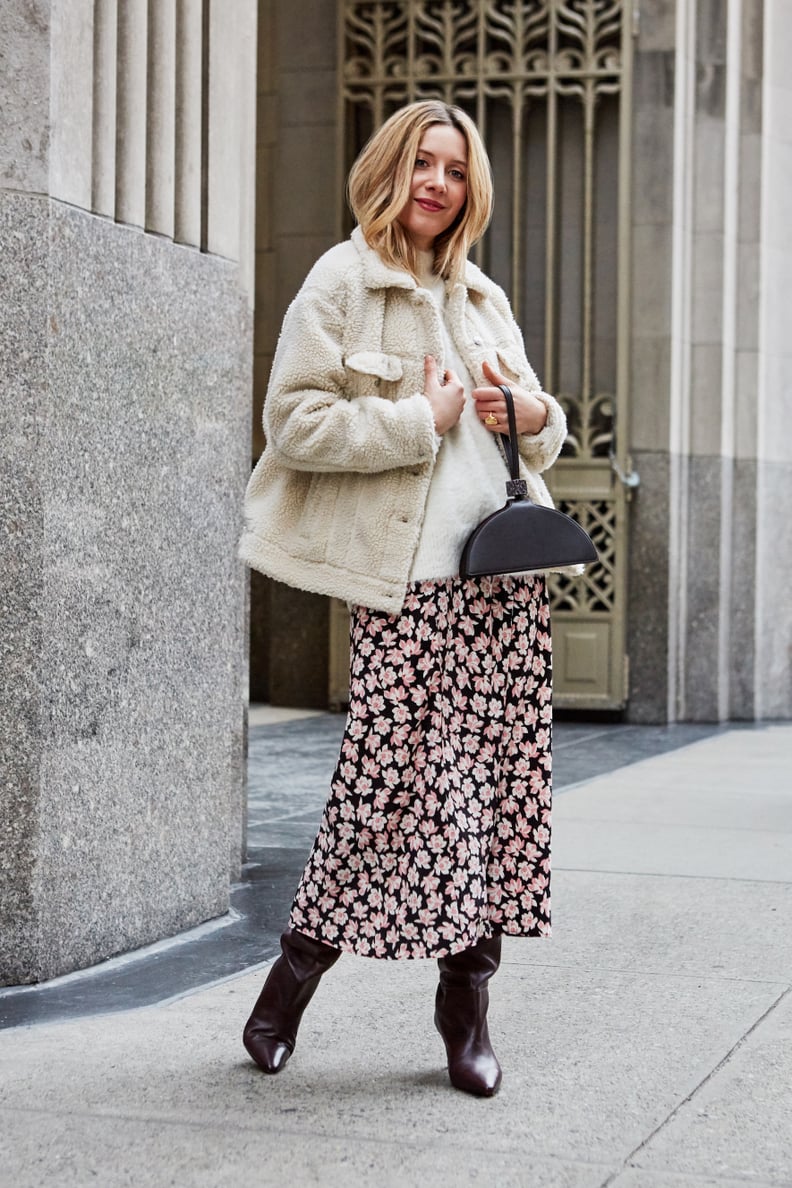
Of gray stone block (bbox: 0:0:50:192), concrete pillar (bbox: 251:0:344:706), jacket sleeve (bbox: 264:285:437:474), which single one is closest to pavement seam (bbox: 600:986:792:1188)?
jacket sleeve (bbox: 264:285:437:474)

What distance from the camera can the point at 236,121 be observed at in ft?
18.4

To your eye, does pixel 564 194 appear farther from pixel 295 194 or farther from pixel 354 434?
pixel 354 434

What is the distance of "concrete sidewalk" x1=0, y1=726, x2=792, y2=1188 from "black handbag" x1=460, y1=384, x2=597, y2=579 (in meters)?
1.06

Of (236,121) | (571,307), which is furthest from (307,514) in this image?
(571,307)

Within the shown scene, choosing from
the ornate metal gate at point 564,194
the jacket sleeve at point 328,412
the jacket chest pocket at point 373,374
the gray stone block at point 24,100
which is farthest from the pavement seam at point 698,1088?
the ornate metal gate at point 564,194

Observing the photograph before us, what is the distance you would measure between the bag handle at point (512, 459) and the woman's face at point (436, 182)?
38cm

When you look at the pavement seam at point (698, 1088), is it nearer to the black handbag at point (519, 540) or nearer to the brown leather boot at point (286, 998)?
the brown leather boot at point (286, 998)

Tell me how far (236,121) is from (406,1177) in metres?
3.44

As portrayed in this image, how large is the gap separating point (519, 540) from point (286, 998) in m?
1.07

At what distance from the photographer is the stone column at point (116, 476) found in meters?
4.55

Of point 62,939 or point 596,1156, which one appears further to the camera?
point 62,939

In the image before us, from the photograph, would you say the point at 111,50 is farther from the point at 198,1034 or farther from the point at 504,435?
the point at 198,1034

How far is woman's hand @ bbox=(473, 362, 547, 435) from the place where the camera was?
3.86 meters

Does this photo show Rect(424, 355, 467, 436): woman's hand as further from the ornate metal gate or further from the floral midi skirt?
the ornate metal gate
